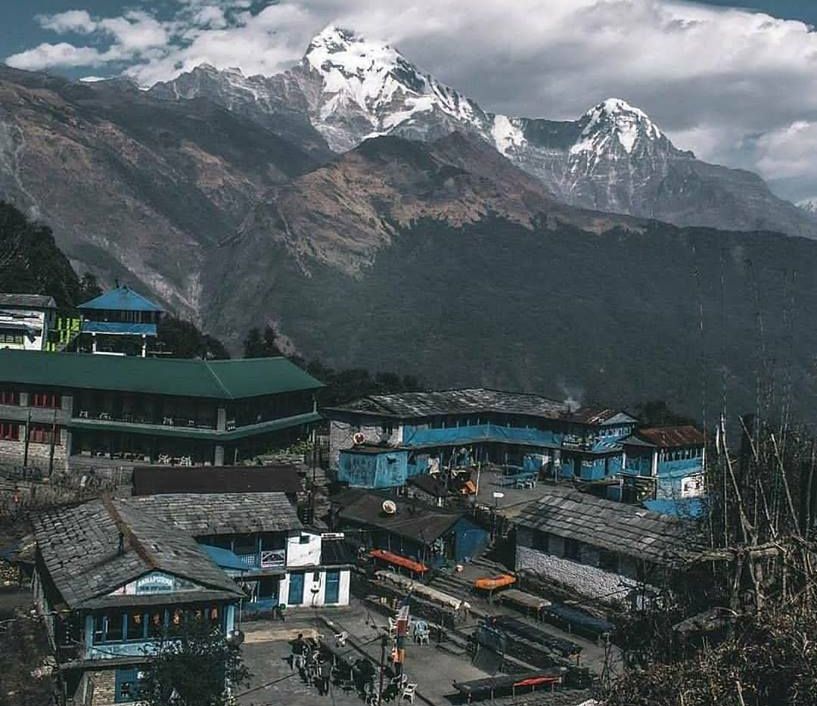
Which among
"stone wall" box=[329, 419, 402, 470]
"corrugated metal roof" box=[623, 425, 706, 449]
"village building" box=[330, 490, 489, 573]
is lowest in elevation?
"village building" box=[330, 490, 489, 573]

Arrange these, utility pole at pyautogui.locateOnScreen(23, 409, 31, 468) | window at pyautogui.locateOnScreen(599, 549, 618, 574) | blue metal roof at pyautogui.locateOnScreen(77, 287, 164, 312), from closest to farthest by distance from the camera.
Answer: window at pyautogui.locateOnScreen(599, 549, 618, 574)
utility pole at pyautogui.locateOnScreen(23, 409, 31, 468)
blue metal roof at pyautogui.locateOnScreen(77, 287, 164, 312)

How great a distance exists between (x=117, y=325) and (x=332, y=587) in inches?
1118

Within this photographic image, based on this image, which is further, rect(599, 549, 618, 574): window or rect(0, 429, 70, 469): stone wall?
rect(0, 429, 70, 469): stone wall

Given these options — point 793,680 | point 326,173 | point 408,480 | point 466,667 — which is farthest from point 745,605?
point 326,173

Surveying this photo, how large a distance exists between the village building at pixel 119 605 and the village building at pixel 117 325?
29932mm

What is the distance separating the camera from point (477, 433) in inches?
1940

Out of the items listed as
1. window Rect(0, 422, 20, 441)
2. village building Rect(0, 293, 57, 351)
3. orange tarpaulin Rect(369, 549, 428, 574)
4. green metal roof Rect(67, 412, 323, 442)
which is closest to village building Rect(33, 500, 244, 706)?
orange tarpaulin Rect(369, 549, 428, 574)

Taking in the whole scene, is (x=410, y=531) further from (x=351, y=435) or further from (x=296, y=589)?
(x=351, y=435)

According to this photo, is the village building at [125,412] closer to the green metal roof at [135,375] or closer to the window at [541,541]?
the green metal roof at [135,375]

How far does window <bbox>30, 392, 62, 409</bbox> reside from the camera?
1634 inches

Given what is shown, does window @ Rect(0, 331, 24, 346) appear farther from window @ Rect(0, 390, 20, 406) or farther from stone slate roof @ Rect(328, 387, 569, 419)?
stone slate roof @ Rect(328, 387, 569, 419)

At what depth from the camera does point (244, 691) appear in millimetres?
21750

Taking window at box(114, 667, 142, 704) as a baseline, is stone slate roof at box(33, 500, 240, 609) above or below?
above

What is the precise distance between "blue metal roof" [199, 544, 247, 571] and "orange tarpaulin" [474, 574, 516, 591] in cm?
761
